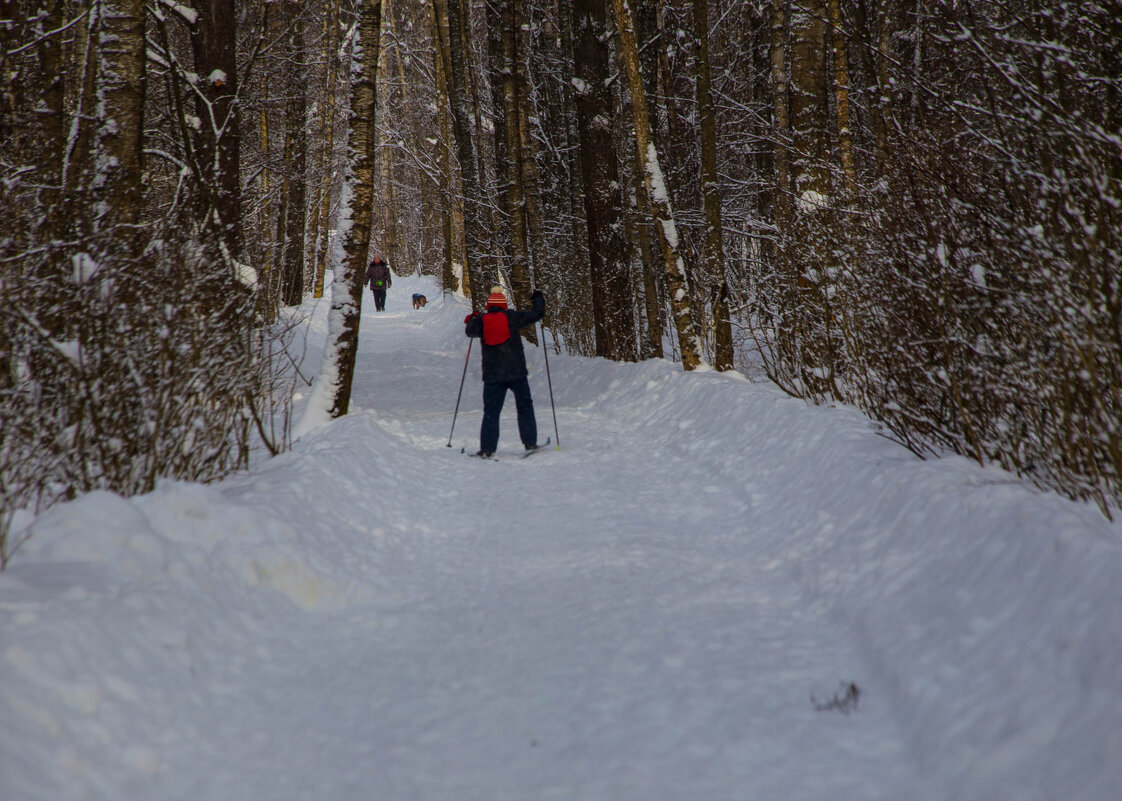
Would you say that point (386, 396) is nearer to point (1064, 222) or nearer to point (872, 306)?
point (872, 306)

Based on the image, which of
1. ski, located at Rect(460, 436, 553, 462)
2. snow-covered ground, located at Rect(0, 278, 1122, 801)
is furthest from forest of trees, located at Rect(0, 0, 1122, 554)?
ski, located at Rect(460, 436, 553, 462)

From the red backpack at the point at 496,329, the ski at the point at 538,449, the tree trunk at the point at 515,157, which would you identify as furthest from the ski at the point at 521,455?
the tree trunk at the point at 515,157

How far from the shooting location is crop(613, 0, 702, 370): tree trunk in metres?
10.9

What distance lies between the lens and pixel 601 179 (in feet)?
43.9

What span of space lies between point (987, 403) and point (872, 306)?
4.78 ft

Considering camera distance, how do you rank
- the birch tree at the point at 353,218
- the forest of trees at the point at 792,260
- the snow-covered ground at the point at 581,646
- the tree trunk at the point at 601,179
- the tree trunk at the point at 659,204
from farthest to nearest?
1. the tree trunk at the point at 601,179
2. the tree trunk at the point at 659,204
3. the birch tree at the point at 353,218
4. the forest of trees at the point at 792,260
5. the snow-covered ground at the point at 581,646

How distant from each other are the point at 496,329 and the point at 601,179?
17.7 ft

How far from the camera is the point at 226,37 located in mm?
10812

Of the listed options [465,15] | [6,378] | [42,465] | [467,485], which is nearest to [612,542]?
[467,485]

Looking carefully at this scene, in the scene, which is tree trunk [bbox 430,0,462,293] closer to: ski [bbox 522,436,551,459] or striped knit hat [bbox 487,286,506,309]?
striped knit hat [bbox 487,286,506,309]

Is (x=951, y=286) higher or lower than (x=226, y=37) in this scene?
lower

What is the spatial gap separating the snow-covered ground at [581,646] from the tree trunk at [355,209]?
3.60 m

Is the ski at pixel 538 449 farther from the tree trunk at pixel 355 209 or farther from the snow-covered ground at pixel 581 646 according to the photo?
the snow-covered ground at pixel 581 646

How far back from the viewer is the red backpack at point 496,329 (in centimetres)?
917
